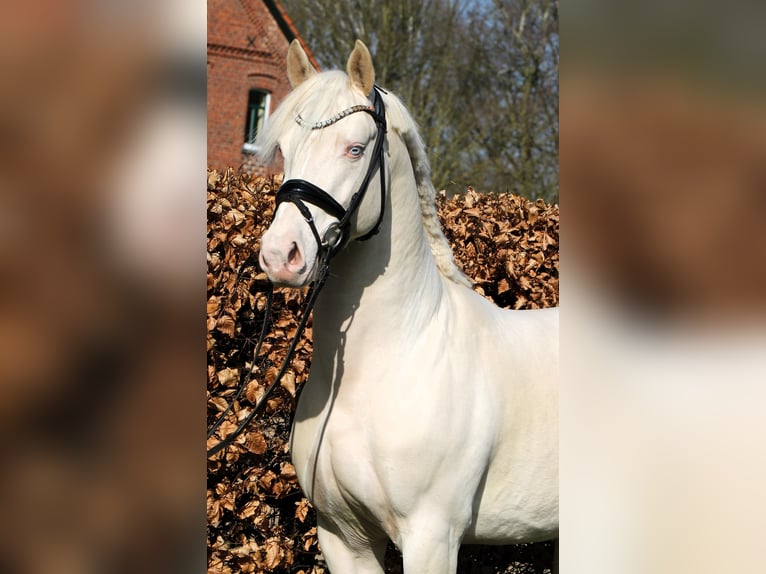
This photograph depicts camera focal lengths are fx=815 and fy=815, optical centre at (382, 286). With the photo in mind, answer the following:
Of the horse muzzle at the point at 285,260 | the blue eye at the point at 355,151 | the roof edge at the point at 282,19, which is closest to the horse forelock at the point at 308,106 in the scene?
the blue eye at the point at 355,151

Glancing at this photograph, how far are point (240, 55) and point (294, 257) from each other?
2134 centimetres

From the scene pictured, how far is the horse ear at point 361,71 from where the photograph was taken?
249 cm

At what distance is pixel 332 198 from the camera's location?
7.72 ft

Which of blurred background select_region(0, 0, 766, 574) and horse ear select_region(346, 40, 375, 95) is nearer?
blurred background select_region(0, 0, 766, 574)

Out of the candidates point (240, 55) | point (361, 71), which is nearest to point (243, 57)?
point (240, 55)

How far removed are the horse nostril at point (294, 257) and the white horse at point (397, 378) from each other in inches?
1.4

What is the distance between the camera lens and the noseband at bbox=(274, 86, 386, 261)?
2297 mm

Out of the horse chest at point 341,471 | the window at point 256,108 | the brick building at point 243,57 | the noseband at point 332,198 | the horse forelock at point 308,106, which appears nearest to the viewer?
the noseband at point 332,198

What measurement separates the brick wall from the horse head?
1957 cm
